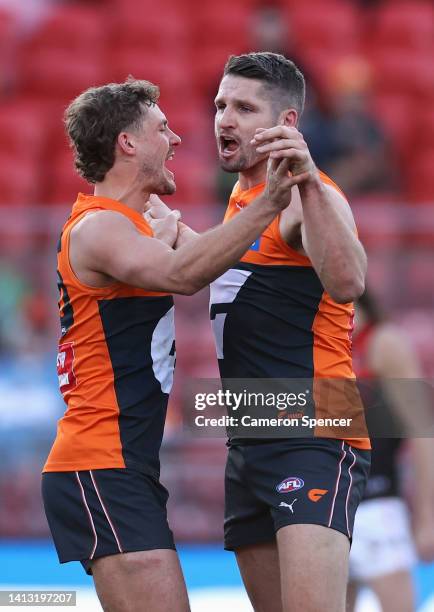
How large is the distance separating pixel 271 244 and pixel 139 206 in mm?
519

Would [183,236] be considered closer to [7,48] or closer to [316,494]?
[316,494]

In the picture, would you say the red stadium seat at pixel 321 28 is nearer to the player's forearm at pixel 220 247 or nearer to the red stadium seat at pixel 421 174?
the red stadium seat at pixel 421 174

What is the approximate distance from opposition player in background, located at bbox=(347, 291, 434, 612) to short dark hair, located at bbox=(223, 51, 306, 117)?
1820mm

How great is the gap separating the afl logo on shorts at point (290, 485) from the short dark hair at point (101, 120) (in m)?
1.32

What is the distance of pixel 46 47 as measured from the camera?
12023 millimetres

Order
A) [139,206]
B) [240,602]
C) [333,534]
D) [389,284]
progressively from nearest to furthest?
[333,534], [139,206], [240,602], [389,284]

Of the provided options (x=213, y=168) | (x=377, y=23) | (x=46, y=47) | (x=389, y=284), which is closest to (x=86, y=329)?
(x=389, y=284)

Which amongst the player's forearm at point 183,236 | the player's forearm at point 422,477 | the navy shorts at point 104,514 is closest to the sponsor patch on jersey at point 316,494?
the navy shorts at point 104,514

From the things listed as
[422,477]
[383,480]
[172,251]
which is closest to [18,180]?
[422,477]

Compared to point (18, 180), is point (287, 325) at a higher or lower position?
lower

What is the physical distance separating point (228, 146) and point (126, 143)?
42 cm

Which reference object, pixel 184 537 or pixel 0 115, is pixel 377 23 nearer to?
pixel 0 115

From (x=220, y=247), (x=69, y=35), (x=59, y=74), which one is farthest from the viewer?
(x=69, y=35)

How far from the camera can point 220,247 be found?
3.95m
